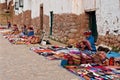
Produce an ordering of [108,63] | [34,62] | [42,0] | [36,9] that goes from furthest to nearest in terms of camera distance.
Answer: [36,9]
[42,0]
[34,62]
[108,63]

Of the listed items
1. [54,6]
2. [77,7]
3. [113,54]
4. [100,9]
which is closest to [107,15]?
[100,9]

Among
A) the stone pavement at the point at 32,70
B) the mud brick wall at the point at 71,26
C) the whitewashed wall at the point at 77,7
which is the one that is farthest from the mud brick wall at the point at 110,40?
the whitewashed wall at the point at 77,7

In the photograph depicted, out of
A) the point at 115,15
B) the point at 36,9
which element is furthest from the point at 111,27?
the point at 36,9

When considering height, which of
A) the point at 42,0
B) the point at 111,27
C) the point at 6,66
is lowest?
the point at 6,66

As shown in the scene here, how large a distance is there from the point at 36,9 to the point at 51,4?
617cm

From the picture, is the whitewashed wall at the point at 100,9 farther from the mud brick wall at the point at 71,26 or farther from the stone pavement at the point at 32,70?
the stone pavement at the point at 32,70

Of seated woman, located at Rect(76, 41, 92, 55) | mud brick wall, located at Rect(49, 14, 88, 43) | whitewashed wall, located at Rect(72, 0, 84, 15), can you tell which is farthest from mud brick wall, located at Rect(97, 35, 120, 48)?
whitewashed wall, located at Rect(72, 0, 84, 15)

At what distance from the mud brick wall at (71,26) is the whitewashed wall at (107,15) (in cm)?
205

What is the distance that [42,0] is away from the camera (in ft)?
85.0

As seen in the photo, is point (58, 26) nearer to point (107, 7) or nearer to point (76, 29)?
point (76, 29)

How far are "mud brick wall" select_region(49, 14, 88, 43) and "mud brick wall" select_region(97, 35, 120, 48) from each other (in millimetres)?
2501

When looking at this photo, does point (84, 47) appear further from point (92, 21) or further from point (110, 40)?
point (92, 21)

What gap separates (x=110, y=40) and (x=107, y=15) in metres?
A: 1.14

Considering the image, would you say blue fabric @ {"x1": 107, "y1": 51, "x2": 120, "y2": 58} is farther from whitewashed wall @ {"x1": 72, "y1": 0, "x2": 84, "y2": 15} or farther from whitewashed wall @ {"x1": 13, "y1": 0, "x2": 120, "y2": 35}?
whitewashed wall @ {"x1": 72, "y1": 0, "x2": 84, "y2": 15}
